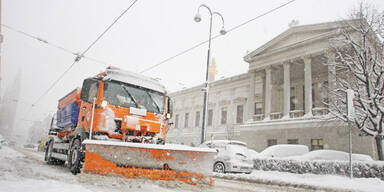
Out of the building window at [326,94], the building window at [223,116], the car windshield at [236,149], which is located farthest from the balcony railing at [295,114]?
the car windshield at [236,149]

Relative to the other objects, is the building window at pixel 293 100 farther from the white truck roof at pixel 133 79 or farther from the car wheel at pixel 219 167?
the white truck roof at pixel 133 79

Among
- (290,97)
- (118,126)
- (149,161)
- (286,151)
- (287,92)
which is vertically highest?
(290,97)

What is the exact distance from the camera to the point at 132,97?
23.7ft

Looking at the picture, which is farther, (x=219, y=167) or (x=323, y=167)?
(x=323, y=167)

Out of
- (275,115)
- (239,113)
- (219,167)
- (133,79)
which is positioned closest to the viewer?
(133,79)

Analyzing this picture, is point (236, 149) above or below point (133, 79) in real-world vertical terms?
below

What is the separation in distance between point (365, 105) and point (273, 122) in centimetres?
1046

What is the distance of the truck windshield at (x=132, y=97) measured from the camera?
691 cm

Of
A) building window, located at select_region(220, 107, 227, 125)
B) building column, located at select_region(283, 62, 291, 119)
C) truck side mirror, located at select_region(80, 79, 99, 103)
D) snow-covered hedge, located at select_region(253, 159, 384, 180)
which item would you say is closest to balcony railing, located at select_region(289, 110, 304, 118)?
building column, located at select_region(283, 62, 291, 119)

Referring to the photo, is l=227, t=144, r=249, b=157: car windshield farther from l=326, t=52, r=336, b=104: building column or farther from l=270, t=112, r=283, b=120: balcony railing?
l=270, t=112, r=283, b=120: balcony railing

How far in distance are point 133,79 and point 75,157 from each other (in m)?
2.57

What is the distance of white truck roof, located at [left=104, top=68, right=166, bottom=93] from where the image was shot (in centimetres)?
725

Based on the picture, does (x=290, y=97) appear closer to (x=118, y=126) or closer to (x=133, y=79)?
(x=133, y=79)

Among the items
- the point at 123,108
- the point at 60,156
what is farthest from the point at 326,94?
the point at 60,156
